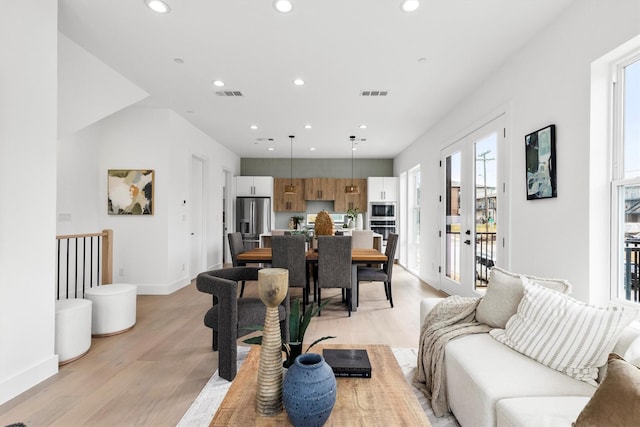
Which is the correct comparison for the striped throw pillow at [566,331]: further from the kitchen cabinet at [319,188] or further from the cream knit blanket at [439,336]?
the kitchen cabinet at [319,188]

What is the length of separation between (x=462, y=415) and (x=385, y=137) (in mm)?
5385

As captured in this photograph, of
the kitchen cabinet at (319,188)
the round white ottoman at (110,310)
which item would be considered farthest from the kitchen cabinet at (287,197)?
the round white ottoman at (110,310)

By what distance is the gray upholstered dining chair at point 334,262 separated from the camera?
12.5 ft

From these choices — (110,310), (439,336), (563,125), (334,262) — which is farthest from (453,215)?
(110,310)

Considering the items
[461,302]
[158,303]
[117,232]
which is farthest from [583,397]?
[117,232]

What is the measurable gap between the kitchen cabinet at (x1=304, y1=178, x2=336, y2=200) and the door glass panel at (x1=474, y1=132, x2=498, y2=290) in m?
4.89

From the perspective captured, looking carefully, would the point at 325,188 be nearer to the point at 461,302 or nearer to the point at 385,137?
the point at 385,137

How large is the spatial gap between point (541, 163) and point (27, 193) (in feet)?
12.6

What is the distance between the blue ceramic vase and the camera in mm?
1115

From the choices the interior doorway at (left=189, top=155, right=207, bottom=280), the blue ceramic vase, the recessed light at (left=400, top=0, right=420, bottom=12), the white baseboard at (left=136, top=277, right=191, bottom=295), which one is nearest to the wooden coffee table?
the blue ceramic vase

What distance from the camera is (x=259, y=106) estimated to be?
461cm

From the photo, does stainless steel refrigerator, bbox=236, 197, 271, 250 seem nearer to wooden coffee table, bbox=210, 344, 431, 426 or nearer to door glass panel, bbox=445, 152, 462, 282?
door glass panel, bbox=445, 152, 462, 282

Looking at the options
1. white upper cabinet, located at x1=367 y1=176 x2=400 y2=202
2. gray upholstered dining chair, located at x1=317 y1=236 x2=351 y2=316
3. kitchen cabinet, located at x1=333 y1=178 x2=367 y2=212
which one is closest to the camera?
gray upholstered dining chair, located at x1=317 y1=236 x2=351 y2=316

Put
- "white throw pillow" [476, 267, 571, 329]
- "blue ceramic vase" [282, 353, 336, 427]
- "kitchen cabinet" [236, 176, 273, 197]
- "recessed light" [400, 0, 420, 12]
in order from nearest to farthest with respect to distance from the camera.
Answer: "blue ceramic vase" [282, 353, 336, 427], "white throw pillow" [476, 267, 571, 329], "recessed light" [400, 0, 420, 12], "kitchen cabinet" [236, 176, 273, 197]
